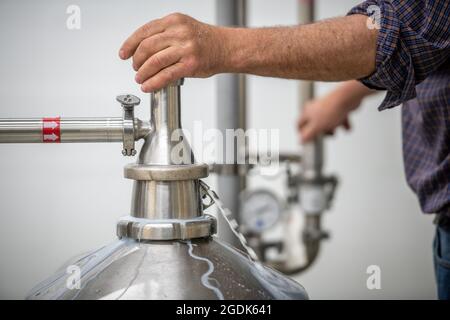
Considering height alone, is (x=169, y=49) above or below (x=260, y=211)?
above

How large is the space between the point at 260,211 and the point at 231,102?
1.64ft

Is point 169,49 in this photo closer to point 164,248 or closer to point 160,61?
point 160,61

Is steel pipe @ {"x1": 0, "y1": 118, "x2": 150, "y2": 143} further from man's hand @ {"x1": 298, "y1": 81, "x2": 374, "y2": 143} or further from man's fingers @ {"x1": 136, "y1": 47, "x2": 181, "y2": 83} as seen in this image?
man's hand @ {"x1": 298, "y1": 81, "x2": 374, "y2": 143}

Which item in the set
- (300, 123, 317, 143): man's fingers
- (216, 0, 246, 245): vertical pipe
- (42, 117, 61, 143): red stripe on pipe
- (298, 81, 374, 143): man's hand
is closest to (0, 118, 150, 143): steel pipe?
(42, 117, 61, 143): red stripe on pipe

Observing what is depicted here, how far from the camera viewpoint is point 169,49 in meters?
0.52

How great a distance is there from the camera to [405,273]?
2.20 m

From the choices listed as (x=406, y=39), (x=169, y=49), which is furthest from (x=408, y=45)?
(x=169, y=49)

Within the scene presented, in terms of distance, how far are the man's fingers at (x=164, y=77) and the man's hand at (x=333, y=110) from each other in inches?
29.4

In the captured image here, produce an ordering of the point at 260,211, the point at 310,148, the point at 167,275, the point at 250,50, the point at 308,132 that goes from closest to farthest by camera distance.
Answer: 1. the point at 167,275
2. the point at 250,50
3. the point at 308,132
4. the point at 260,211
5. the point at 310,148

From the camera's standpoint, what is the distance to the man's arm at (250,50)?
0.53m

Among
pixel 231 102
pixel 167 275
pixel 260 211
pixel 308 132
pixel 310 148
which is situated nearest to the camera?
pixel 167 275

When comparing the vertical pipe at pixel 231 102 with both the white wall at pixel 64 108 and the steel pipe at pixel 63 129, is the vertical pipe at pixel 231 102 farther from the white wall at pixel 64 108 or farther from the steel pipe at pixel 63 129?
the steel pipe at pixel 63 129

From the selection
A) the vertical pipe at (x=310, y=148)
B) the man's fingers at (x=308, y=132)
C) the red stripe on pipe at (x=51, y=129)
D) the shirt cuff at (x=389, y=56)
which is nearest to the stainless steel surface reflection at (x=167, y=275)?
the red stripe on pipe at (x=51, y=129)

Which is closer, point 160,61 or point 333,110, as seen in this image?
point 160,61
